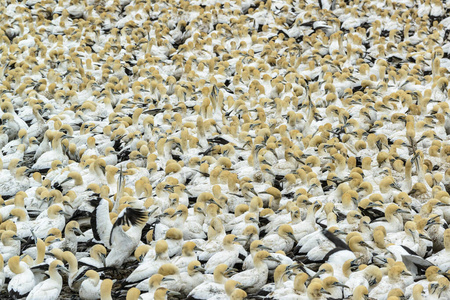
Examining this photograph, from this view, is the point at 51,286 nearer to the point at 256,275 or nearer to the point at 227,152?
the point at 256,275

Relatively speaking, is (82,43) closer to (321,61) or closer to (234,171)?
(321,61)

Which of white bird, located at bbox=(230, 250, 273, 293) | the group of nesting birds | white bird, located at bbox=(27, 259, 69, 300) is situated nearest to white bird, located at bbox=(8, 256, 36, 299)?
the group of nesting birds

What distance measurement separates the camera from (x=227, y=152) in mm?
13281

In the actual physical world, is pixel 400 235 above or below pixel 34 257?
above

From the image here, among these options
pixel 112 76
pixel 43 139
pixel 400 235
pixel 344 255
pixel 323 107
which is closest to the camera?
pixel 344 255

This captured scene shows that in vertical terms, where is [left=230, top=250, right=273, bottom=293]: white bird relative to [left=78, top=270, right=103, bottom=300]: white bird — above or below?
above

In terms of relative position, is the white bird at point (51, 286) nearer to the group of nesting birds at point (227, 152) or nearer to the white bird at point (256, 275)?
the group of nesting birds at point (227, 152)

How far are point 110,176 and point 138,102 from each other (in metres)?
4.09

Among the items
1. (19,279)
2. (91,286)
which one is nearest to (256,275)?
(91,286)

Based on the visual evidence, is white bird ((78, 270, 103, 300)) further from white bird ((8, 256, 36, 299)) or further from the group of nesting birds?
white bird ((8, 256, 36, 299))

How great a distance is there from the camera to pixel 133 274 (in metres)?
9.81

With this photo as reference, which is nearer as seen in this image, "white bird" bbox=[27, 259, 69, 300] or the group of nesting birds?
"white bird" bbox=[27, 259, 69, 300]

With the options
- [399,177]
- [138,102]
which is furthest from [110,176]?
[399,177]

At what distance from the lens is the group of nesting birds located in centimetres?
981
